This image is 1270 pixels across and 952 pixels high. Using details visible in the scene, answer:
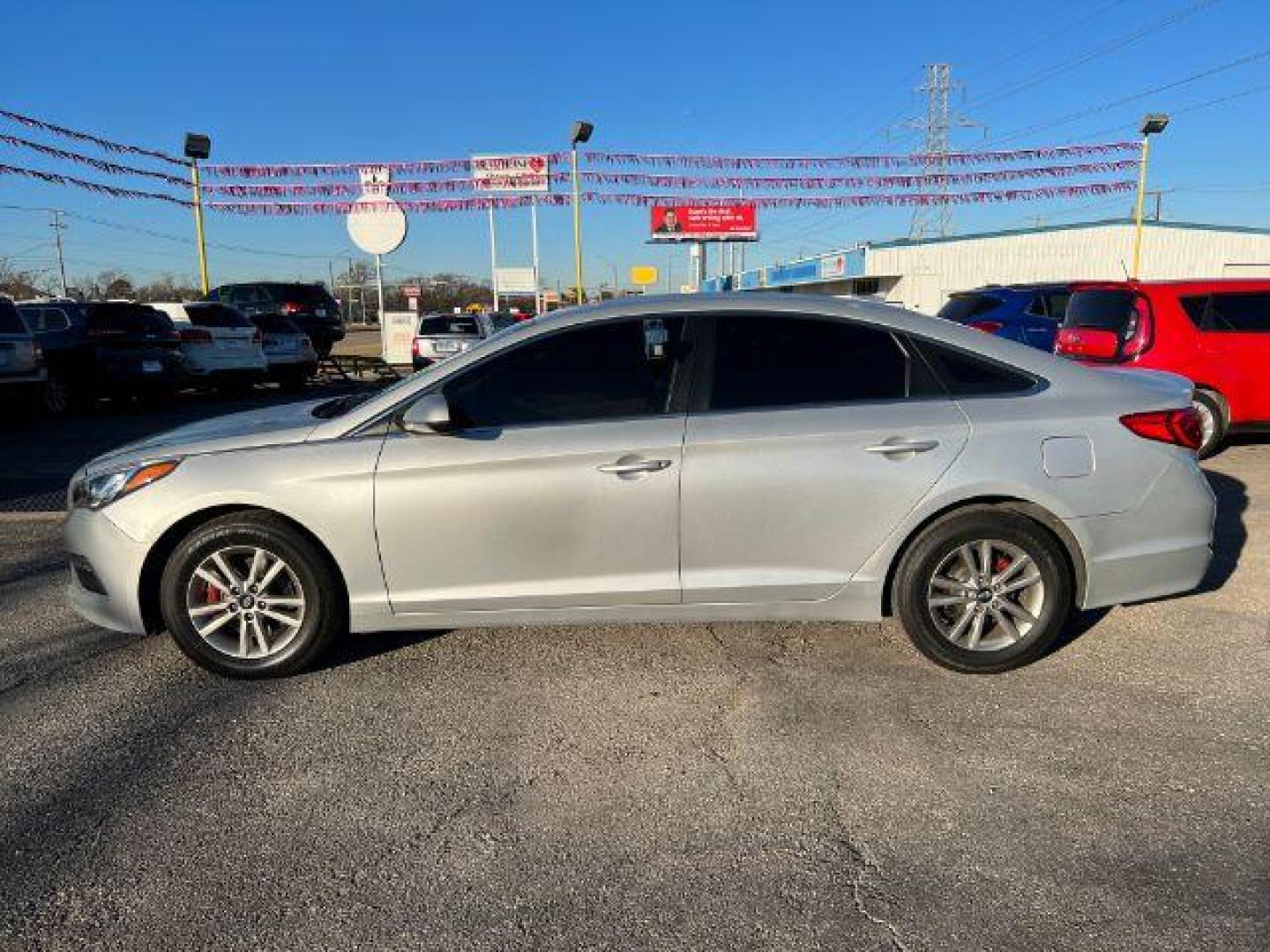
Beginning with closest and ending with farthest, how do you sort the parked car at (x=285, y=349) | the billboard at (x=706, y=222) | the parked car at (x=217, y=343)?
the parked car at (x=217, y=343) < the parked car at (x=285, y=349) < the billboard at (x=706, y=222)

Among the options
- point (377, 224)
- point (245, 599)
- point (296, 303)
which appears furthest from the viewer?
point (377, 224)

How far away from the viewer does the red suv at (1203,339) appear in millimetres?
7680

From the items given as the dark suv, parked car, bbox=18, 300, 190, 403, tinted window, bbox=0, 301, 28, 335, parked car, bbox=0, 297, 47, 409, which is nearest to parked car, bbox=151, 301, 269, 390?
parked car, bbox=18, 300, 190, 403

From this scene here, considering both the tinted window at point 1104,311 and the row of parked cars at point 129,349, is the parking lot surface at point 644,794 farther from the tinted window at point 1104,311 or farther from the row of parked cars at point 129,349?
the row of parked cars at point 129,349

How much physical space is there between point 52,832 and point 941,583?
3315mm

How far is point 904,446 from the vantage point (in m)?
3.48

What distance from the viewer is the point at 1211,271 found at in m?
37.1

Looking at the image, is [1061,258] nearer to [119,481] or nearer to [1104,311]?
[1104,311]

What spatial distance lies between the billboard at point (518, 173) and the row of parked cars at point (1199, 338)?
68.1 ft

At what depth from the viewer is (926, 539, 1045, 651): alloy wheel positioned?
3.58m

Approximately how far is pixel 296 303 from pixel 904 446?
20.4 meters

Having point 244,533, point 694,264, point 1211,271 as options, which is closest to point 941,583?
point 244,533

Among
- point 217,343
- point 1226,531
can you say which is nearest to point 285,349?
point 217,343

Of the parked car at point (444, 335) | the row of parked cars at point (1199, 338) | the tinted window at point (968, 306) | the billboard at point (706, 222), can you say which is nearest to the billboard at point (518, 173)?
the parked car at point (444, 335)
